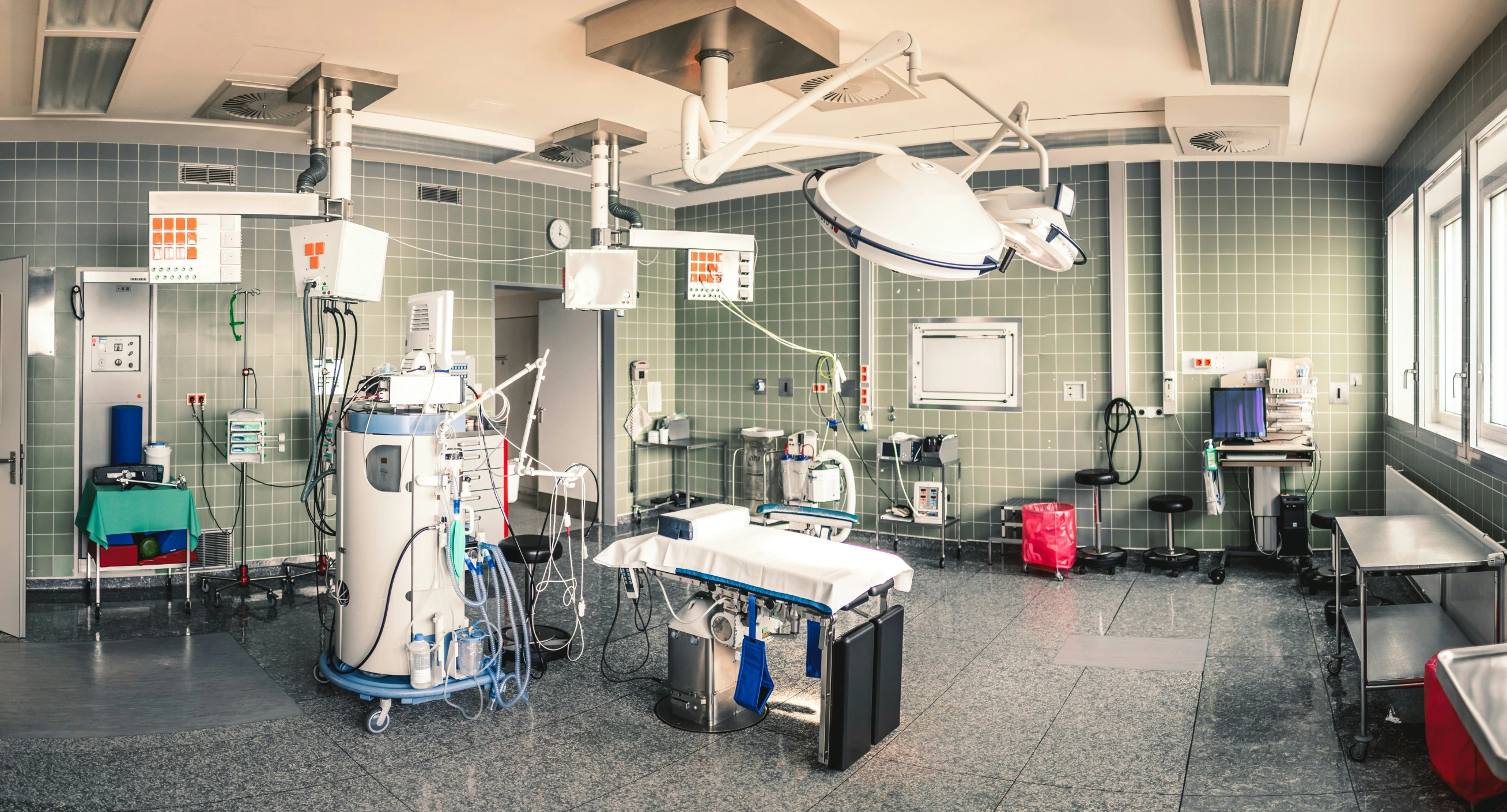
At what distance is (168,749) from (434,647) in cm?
97

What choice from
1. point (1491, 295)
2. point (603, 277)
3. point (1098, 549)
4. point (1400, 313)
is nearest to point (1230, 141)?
point (1491, 295)

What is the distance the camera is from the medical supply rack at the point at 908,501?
6.61 metres

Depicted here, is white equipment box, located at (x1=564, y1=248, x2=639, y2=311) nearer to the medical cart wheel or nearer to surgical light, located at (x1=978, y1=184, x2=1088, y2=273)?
the medical cart wheel

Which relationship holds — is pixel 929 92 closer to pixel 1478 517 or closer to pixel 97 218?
pixel 1478 517

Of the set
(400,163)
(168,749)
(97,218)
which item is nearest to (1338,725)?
(168,749)

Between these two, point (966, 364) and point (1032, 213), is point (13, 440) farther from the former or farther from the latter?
point (966, 364)

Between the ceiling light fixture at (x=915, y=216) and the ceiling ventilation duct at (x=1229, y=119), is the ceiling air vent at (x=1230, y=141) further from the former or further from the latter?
the ceiling light fixture at (x=915, y=216)

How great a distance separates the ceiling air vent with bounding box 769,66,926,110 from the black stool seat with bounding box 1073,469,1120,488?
286 centimetres

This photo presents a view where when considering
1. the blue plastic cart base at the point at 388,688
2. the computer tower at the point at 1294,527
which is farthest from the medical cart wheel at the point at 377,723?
the computer tower at the point at 1294,527

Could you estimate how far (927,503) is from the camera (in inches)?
265

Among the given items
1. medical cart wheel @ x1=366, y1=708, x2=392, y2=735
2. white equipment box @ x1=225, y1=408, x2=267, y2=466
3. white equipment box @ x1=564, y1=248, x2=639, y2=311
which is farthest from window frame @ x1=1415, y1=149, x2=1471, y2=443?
white equipment box @ x1=225, y1=408, x2=267, y2=466

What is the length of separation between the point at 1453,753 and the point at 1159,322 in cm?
384

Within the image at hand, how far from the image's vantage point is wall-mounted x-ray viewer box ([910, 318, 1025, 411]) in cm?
671

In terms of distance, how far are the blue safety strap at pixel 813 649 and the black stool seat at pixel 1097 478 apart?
3.16 metres
